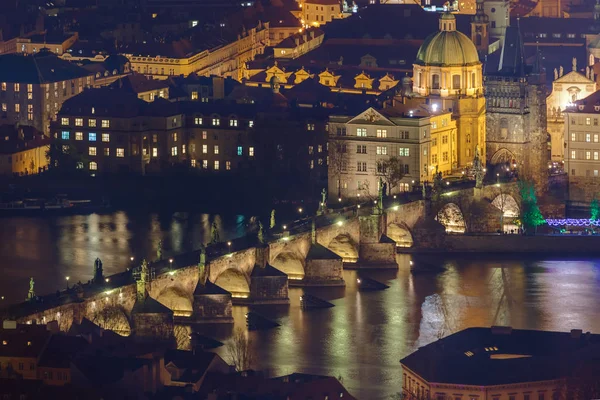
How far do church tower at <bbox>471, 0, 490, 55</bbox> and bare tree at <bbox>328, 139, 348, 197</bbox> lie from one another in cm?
2676

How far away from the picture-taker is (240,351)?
398ft

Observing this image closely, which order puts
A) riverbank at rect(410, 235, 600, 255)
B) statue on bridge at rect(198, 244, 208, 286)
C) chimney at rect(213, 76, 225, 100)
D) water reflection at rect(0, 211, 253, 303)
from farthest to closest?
chimney at rect(213, 76, 225, 100) < riverbank at rect(410, 235, 600, 255) < water reflection at rect(0, 211, 253, 303) < statue on bridge at rect(198, 244, 208, 286)

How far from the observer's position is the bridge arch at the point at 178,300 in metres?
129

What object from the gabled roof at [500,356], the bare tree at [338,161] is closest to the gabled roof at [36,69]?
the bare tree at [338,161]

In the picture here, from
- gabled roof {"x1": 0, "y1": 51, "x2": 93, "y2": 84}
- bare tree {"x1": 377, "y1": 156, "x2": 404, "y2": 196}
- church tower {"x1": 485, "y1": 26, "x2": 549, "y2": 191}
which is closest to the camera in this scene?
bare tree {"x1": 377, "y1": 156, "x2": 404, "y2": 196}

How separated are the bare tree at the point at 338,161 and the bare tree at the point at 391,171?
1785 mm

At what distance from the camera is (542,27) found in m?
195

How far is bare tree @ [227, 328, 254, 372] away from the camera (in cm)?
11869

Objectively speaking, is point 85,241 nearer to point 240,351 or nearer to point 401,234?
point 401,234

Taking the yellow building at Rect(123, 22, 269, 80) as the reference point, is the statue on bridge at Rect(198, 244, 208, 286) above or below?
below

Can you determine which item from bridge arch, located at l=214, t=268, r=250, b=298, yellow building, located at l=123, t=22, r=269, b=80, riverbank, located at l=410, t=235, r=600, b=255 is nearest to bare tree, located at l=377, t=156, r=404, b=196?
riverbank, located at l=410, t=235, r=600, b=255

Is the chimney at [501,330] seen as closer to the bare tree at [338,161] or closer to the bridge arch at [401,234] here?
the bridge arch at [401,234]

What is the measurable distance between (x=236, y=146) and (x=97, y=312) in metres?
44.6

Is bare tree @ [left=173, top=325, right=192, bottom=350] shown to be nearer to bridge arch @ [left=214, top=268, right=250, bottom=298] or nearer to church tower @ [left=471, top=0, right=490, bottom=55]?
bridge arch @ [left=214, top=268, right=250, bottom=298]
